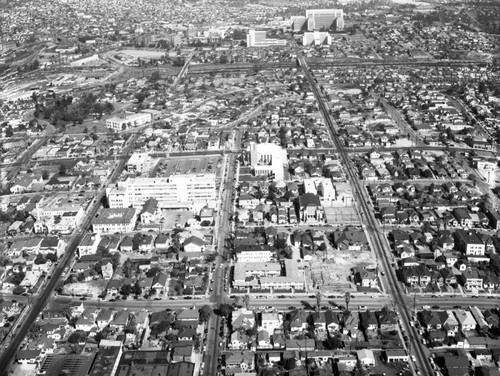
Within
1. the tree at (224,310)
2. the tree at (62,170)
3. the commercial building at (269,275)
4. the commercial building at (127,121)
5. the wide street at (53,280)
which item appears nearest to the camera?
the wide street at (53,280)

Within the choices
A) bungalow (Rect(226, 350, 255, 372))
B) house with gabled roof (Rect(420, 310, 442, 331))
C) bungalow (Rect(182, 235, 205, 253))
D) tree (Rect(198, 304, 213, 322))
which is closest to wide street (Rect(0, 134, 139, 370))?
bungalow (Rect(182, 235, 205, 253))

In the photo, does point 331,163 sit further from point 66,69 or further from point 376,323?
point 66,69

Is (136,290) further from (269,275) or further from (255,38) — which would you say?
(255,38)

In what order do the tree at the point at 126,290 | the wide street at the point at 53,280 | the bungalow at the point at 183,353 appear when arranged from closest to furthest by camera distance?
the bungalow at the point at 183,353
the wide street at the point at 53,280
the tree at the point at 126,290

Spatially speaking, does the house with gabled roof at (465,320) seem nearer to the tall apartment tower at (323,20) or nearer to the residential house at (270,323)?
the residential house at (270,323)

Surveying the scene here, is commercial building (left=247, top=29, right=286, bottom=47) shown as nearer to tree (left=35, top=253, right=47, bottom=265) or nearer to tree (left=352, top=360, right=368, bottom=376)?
tree (left=35, top=253, right=47, bottom=265)

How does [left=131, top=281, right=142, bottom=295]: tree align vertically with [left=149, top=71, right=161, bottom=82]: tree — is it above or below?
above

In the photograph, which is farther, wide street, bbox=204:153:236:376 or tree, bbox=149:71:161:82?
tree, bbox=149:71:161:82

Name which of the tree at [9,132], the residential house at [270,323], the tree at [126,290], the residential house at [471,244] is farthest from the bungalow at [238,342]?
the tree at [9,132]
